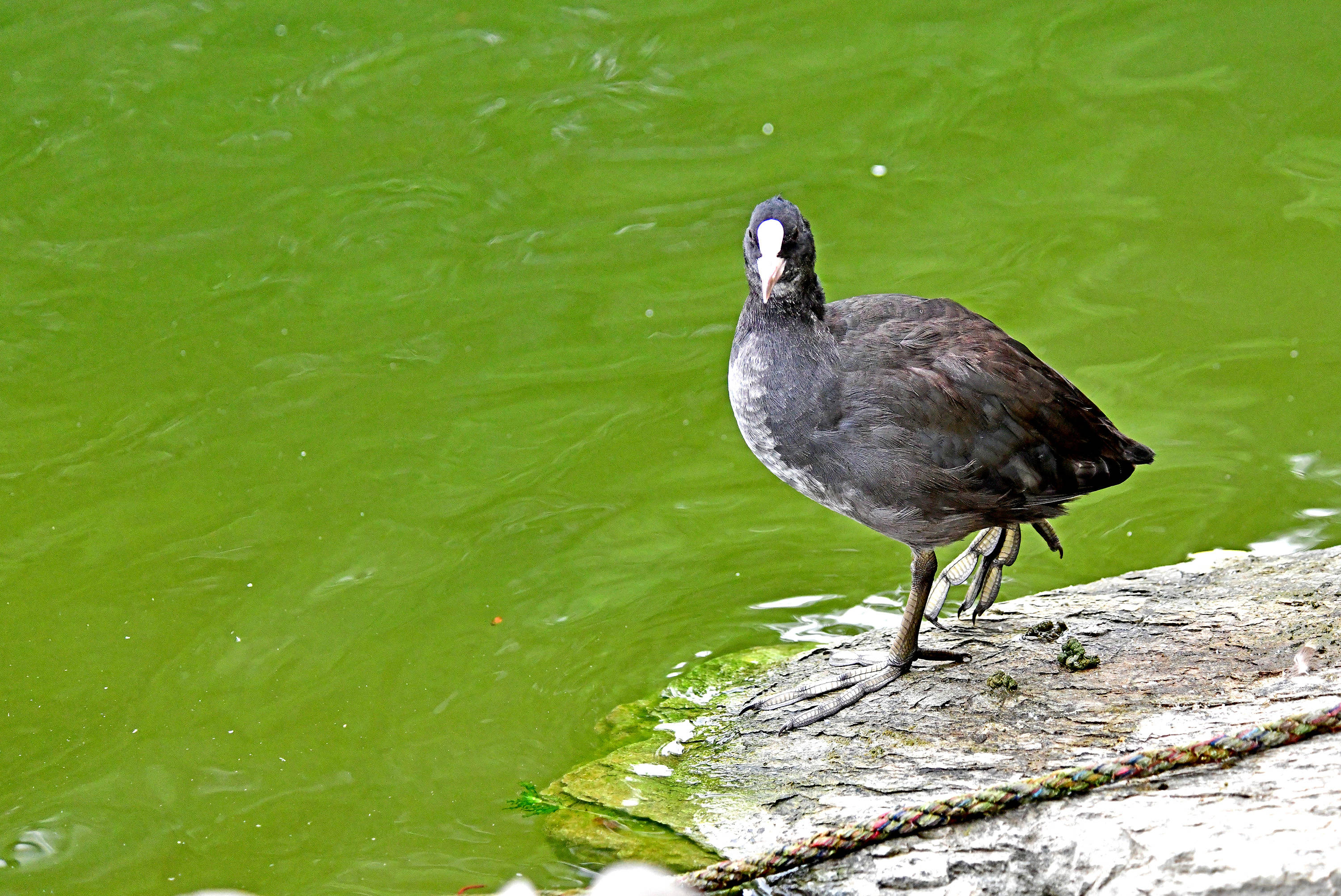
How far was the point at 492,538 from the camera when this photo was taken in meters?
5.57

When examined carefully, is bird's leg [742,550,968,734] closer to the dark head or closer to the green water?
the green water

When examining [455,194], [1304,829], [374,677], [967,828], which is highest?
[455,194]

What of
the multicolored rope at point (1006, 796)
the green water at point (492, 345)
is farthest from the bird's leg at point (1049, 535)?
the multicolored rope at point (1006, 796)

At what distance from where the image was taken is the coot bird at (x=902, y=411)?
156 inches

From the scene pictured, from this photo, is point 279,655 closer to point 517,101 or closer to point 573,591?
point 573,591

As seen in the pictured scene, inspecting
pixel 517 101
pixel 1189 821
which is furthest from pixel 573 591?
pixel 517 101

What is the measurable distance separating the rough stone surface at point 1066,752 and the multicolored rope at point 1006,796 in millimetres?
45

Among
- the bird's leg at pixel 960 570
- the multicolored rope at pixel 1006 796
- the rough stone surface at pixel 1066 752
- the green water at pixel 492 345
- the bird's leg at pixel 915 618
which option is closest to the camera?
the rough stone surface at pixel 1066 752

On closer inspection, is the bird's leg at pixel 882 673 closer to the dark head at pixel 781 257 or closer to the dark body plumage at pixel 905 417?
the dark body plumage at pixel 905 417

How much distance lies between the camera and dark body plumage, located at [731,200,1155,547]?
13.1ft

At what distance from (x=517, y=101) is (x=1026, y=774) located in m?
5.51

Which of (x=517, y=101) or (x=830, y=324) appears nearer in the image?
(x=830, y=324)

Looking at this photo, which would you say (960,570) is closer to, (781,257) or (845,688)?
(845,688)

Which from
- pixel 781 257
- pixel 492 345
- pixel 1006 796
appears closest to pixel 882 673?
pixel 1006 796
